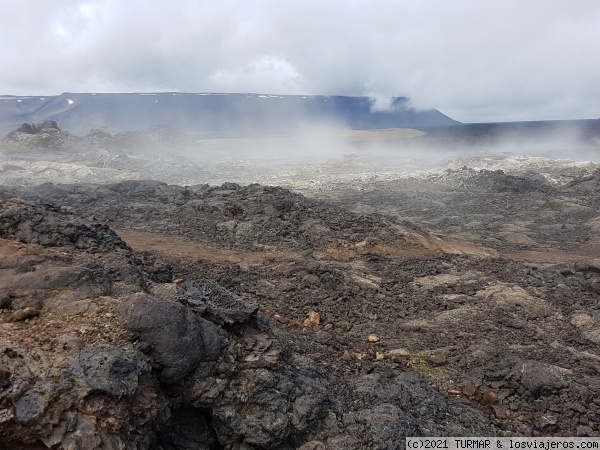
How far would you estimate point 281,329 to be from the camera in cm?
754

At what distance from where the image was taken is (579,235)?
52.7ft

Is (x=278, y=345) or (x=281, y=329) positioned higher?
(x=278, y=345)

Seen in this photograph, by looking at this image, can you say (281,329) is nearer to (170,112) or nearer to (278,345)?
(278,345)

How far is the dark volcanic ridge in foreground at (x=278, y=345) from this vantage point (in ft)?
13.1

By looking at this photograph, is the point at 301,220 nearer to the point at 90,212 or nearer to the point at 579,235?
the point at 90,212

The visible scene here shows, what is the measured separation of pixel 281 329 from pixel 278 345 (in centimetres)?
218

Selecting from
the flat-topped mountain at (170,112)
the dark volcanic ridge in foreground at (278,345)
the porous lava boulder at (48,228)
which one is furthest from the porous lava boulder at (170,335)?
the flat-topped mountain at (170,112)

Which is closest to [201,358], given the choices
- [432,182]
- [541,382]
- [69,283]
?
[69,283]

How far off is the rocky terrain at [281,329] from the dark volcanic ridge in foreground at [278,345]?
22mm

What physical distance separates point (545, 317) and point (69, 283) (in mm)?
8003

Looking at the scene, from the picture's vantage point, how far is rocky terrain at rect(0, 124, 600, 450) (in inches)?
160

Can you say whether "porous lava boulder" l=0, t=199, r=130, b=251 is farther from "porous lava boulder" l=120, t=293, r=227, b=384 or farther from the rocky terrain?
"porous lava boulder" l=120, t=293, r=227, b=384

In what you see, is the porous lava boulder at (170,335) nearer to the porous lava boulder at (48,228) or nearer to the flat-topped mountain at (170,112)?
the porous lava boulder at (48,228)

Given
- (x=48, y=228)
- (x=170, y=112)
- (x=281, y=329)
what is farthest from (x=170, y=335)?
(x=170, y=112)
